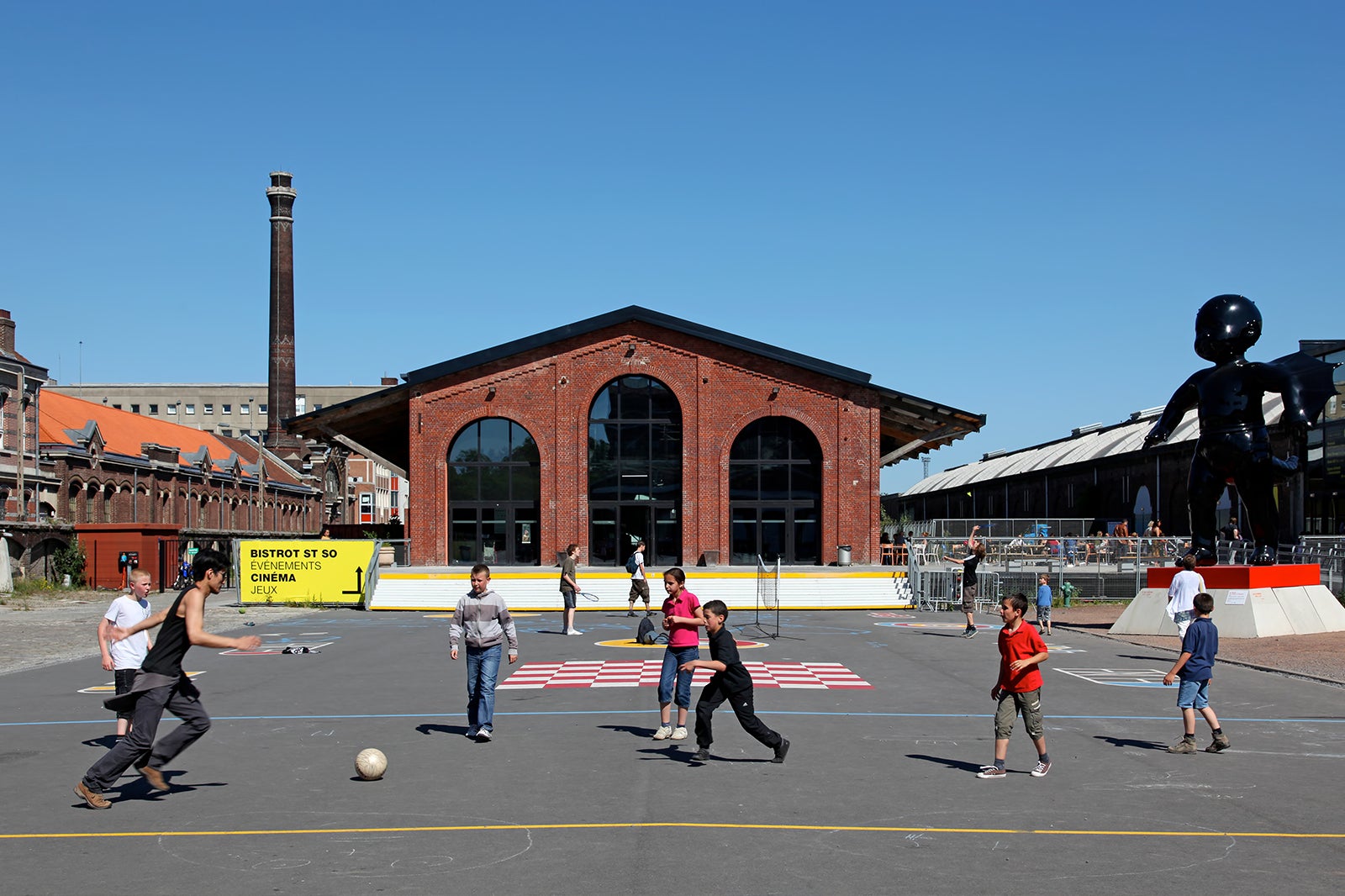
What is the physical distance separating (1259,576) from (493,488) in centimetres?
3000

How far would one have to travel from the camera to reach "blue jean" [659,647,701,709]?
12.5 meters

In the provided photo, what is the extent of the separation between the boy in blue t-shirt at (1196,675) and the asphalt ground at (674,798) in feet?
0.93

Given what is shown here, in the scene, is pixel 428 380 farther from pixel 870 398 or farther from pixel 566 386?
pixel 870 398

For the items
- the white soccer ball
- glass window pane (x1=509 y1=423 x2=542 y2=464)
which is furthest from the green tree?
the white soccer ball

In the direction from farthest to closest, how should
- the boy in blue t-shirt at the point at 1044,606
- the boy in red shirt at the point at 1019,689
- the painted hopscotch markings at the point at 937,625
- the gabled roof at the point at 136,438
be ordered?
1. the gabled roof at the point at 136,438
2. the painted hopscotch markings at the point at 937,625
3. the boy in blue t-shirt at the point at 1044,606
4. the boy in red shirt at the point at 1019,689

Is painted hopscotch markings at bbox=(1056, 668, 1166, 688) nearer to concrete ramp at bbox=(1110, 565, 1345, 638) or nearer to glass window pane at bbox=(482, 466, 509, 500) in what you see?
concrete ramp at bbox=(1110, 565, 1345, 638)

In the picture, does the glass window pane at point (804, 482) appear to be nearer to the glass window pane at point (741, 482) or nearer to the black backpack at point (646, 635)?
the glass window pane at point (741, 482)

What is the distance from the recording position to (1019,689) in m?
10.6

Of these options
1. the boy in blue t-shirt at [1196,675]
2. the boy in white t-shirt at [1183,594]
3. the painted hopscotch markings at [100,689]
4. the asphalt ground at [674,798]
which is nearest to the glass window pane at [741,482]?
the boy in white t-shirt at [1183,594]

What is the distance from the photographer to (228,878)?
24.3 feet

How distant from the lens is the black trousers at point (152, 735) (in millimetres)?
9289

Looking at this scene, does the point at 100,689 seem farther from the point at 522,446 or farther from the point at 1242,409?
the point at 522,446

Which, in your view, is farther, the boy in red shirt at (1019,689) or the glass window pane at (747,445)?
the glass window pane at (747,445)

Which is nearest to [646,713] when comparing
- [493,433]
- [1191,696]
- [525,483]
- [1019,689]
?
[1019,689]
